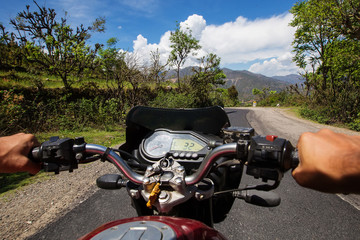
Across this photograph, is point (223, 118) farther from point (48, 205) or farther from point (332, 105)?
point (332, 105)

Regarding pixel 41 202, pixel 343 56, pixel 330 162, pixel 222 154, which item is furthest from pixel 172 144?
pixel 343 56

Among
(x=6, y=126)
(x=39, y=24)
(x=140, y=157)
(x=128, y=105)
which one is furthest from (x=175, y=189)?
(x=39, y=24)

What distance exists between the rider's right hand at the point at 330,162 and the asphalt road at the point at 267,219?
2277mm

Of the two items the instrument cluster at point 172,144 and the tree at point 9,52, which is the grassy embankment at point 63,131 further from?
the instrument cluster at point 172,144

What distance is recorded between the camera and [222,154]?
0.98 metres

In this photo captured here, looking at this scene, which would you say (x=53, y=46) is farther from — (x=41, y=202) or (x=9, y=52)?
(x=41, y=202)

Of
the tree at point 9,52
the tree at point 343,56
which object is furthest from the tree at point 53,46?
the tree at point 343,56

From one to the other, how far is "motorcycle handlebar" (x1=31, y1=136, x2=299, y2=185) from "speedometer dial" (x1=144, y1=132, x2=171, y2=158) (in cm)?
53

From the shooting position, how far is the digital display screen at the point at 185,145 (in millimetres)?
1738

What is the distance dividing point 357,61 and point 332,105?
123 inches

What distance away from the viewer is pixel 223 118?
6.59 feet

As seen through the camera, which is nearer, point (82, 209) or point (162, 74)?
point (82, 209)

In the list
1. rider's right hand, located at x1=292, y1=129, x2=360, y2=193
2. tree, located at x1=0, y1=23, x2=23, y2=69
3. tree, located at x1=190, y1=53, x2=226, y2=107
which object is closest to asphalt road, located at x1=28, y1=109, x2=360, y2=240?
rider's right hand, located at x1=292, y1=129, x2=360, y2=193

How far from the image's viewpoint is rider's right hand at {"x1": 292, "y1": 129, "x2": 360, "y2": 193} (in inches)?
20.2
